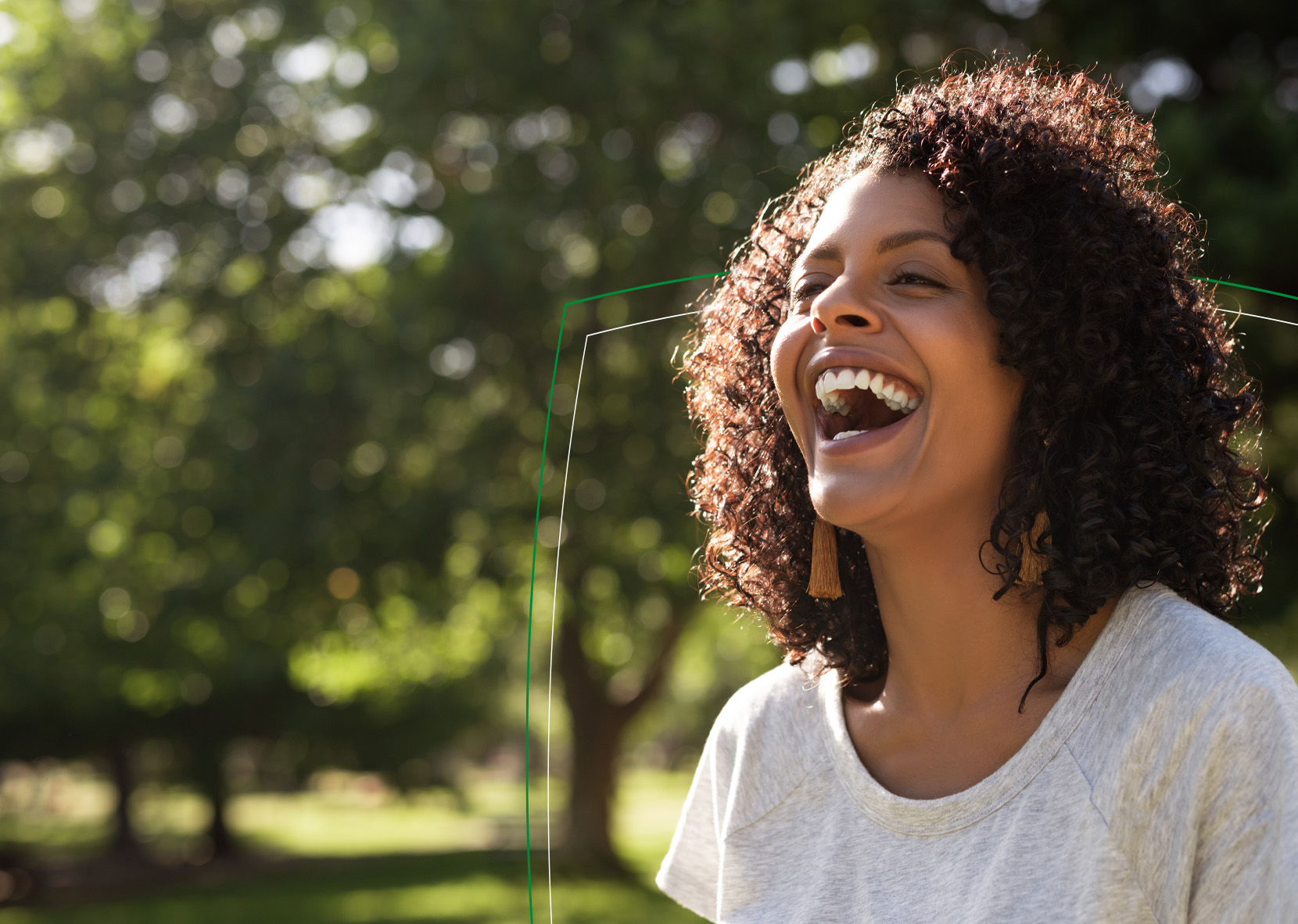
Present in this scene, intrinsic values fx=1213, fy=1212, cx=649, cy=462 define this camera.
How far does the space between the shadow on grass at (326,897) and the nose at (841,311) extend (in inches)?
368

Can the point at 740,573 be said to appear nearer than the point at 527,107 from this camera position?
Yes

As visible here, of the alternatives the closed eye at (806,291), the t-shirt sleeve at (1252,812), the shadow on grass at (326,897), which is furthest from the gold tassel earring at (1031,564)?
the shadow on grass at (326,897)

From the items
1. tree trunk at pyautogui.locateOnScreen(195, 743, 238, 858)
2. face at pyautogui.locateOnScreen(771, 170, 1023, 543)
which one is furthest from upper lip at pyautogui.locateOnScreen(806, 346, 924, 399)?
tree trunk at pyautogui.locateOnScreen(195, 743, 238, 858)

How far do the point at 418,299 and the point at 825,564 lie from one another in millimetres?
8255

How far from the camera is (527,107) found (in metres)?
9.86

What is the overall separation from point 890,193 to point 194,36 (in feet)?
40.7

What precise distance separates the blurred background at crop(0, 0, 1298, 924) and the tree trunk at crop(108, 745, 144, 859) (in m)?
7.28

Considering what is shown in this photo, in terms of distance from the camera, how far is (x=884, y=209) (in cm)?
170

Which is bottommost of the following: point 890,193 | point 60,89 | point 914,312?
point 914,312

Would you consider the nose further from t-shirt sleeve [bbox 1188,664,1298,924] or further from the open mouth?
t-shirt sleeve [bbox 1188,664,1298,924]

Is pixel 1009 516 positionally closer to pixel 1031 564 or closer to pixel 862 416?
pixel 1031 564

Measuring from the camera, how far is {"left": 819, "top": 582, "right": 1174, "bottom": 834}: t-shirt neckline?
Result: 1.53 metres

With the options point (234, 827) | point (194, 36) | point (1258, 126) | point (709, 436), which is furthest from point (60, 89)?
point (234, 827)

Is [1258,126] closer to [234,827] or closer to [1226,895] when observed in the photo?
[1226,895]
